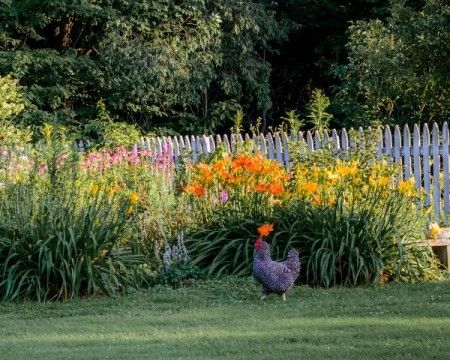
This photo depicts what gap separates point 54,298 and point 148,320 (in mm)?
1620

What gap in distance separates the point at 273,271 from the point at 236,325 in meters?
1.03

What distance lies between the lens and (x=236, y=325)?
24.3 ft

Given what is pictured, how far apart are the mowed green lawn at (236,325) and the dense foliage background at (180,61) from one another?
11.2 metres

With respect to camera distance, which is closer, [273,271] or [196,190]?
[273,271]

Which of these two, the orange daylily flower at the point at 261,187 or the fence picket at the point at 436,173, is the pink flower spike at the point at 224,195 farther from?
the fence picket at the point at 436,173

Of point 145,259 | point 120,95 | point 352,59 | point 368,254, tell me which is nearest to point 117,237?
point 145,259

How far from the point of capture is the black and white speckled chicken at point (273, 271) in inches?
328

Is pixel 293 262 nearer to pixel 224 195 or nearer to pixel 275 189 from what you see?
pixel 275 189

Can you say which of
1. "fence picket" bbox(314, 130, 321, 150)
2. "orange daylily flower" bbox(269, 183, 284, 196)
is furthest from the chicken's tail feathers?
"fence picket" bbox(314, 130, 321, 150)

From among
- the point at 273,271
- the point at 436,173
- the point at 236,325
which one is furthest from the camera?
the point at 436,173

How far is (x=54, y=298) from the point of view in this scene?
29.8 feet

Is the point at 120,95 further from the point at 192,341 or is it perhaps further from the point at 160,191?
the point at 192,341

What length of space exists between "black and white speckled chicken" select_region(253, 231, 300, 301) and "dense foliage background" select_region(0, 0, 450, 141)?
11.3 metres

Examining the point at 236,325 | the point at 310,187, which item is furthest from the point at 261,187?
the point at 236,325
